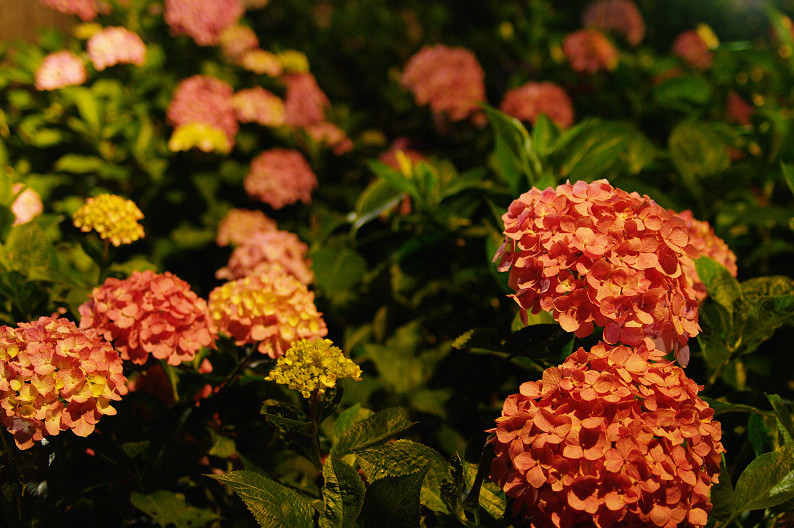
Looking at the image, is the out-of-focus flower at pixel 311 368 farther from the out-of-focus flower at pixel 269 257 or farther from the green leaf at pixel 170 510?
the out-of-focus flower at pixel 269 257

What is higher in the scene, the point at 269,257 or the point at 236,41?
the point at 236,41

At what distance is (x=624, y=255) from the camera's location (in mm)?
760

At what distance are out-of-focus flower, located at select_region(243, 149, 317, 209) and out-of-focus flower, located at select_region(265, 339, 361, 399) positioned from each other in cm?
116

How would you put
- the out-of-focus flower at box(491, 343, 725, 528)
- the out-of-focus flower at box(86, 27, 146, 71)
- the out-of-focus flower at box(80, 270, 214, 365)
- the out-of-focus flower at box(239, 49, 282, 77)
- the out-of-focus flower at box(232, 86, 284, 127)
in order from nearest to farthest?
the out-of-focus flower at box(491, 343, 725, 528) < the out-of-focus flower at box(80, 270, 214, 365) < the out-of-focus flower at box(86, 27, 146, 71) < the out-of-focus flower at box(232, 86, 284, 127) < the out-of-focus flower at box(239, 49, 282, 77)

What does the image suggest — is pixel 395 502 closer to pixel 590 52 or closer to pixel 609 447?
pixel 609 447

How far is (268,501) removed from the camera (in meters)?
0.70

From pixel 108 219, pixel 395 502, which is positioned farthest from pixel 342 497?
pixel 108 219

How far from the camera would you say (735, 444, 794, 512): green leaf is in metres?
0.70

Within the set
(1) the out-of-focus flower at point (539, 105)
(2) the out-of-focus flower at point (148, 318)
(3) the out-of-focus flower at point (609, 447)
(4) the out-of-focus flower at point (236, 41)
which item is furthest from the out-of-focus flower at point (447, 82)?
(3) the out-of-focus flower at point (609, 447)

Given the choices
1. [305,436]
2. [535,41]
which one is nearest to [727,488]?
[305,436]

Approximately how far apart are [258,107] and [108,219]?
1055mm

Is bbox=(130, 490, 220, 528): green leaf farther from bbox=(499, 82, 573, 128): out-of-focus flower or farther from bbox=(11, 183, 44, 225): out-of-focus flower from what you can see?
bbox=(499, 82, 573, 128): out-of-focus flower

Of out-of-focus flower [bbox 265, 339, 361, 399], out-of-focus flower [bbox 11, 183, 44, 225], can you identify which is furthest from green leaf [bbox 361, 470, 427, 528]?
out-of-focus flower [bbox 11, 183, 44, 225]

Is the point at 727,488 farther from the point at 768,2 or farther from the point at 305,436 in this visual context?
the point at 768,2
